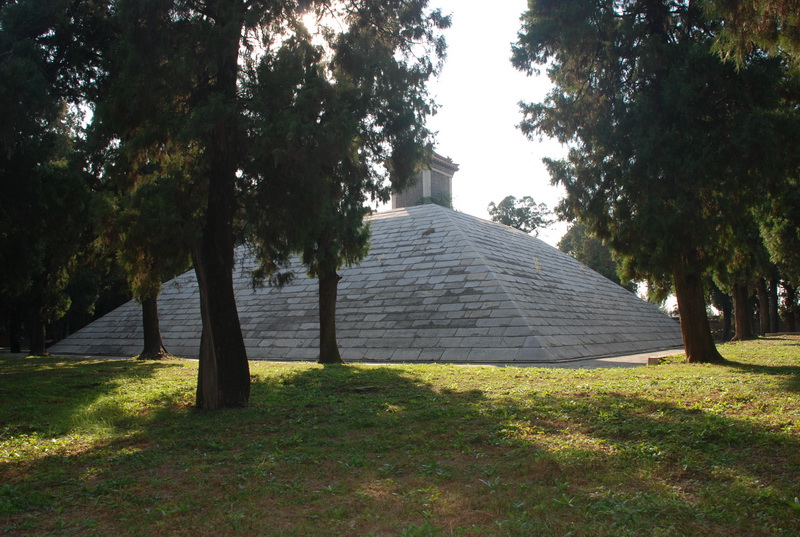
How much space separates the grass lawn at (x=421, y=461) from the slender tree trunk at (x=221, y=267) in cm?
45

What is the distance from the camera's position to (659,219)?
453 inches

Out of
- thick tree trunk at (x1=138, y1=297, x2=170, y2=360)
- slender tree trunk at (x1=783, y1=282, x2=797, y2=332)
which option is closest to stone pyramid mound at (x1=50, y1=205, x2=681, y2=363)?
thick tree trunk at (x1=138, y1=297, x2=170, y2=360)

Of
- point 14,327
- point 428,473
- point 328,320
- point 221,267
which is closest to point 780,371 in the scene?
point 428,473

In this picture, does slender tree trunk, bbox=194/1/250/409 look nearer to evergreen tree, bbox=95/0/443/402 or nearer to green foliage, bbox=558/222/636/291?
evergreen tree, bbox=95/0/443/402

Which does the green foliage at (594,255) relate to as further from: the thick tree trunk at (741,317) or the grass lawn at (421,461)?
the grass lawn at (421,461)

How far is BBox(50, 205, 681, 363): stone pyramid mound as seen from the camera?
1642 centimetres

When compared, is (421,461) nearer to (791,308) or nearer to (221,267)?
(221,267)

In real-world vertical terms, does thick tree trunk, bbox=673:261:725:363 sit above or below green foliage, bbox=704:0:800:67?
below

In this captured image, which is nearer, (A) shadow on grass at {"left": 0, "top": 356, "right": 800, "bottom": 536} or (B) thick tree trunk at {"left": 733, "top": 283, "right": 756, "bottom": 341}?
(A) shadow on grass at {"left": 0, "top": 356, "right": 800, "bottom": 536}

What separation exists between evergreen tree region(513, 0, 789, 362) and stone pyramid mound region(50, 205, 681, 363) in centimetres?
380

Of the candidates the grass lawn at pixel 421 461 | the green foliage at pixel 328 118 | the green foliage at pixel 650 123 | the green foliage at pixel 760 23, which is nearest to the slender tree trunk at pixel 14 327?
the grass lawn at pixel 421 461

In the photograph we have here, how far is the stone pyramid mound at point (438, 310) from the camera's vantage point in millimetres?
16422

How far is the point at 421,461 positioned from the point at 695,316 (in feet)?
32.6

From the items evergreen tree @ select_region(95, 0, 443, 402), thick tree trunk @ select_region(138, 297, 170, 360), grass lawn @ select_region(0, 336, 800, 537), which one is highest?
evergreen tree @ select_region(95, 0, 443, 402)
